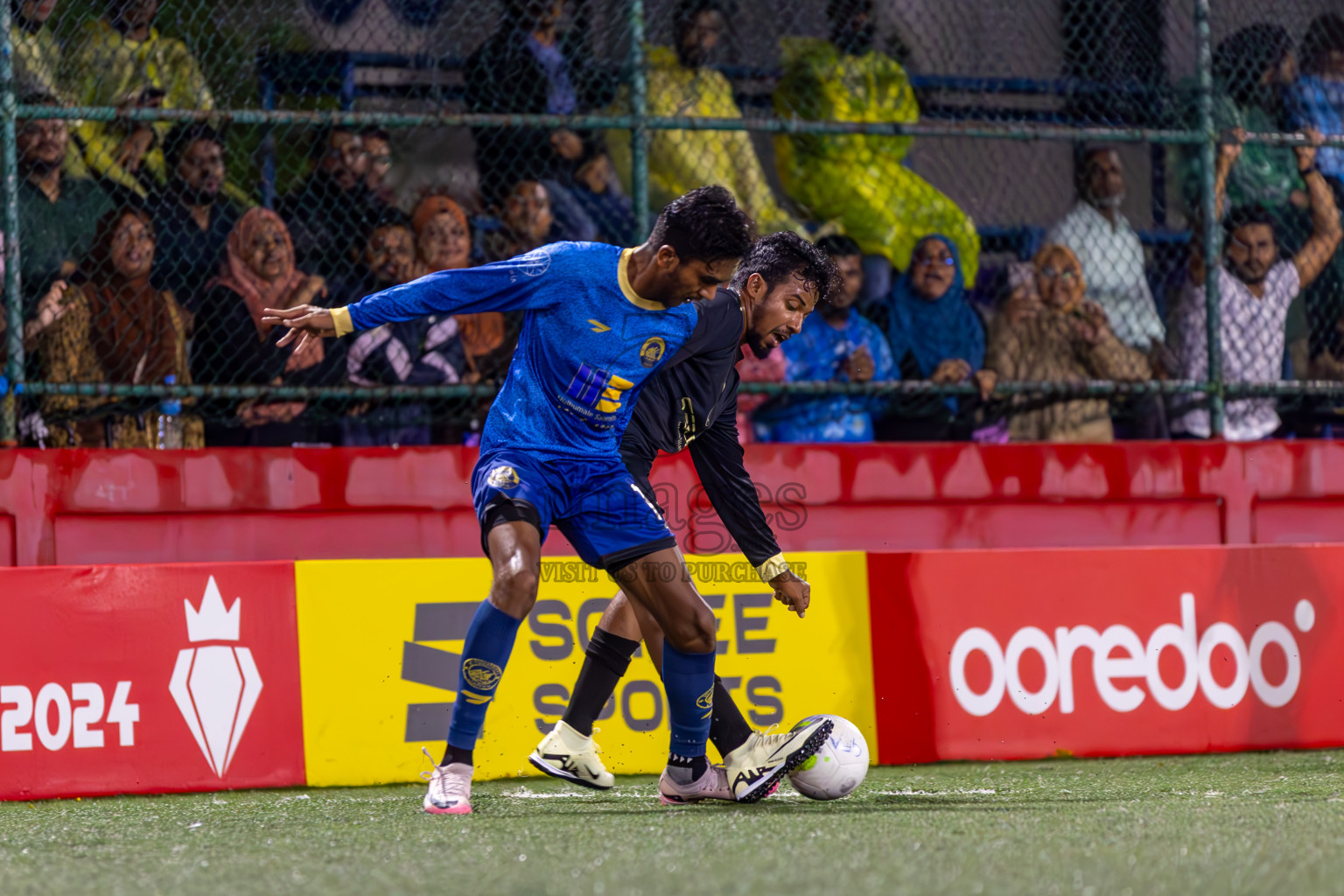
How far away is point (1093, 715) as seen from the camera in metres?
5.73

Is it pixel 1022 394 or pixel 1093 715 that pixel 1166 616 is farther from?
pixel 1022 394

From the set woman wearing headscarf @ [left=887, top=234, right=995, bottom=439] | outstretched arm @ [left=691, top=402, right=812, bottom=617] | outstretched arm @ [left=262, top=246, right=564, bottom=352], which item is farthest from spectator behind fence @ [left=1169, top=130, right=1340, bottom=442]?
outstretched arm @ [left=262, top=246, right=564, bottom=352]

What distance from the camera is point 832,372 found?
22.7ft

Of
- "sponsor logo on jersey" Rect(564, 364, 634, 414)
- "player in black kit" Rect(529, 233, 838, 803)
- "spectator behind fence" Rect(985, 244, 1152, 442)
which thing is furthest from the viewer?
"spectator behind fence" Rect(985, 244, 1152, 442)

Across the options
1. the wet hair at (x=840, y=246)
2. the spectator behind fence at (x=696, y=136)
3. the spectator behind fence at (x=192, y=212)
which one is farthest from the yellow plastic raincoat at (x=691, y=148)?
the spectator behind fence at (x=192, y=212)

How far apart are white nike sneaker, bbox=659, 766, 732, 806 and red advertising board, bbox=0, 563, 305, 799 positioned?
1.53 metres

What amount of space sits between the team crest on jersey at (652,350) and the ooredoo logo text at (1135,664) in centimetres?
212

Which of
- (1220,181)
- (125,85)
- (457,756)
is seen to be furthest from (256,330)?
(1220,181)

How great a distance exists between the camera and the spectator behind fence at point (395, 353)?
255 inches

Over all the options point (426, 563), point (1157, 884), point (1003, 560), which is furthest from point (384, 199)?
point (1157, 884)

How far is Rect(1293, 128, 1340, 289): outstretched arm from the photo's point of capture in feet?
25.4

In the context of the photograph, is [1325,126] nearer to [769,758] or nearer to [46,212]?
[769,758]

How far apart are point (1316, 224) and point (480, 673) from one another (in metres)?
5.63

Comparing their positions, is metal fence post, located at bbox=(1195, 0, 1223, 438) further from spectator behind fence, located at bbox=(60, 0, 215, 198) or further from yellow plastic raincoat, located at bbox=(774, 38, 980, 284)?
spectator behind fence, located at bbox=(60, 0, 215, 198)
